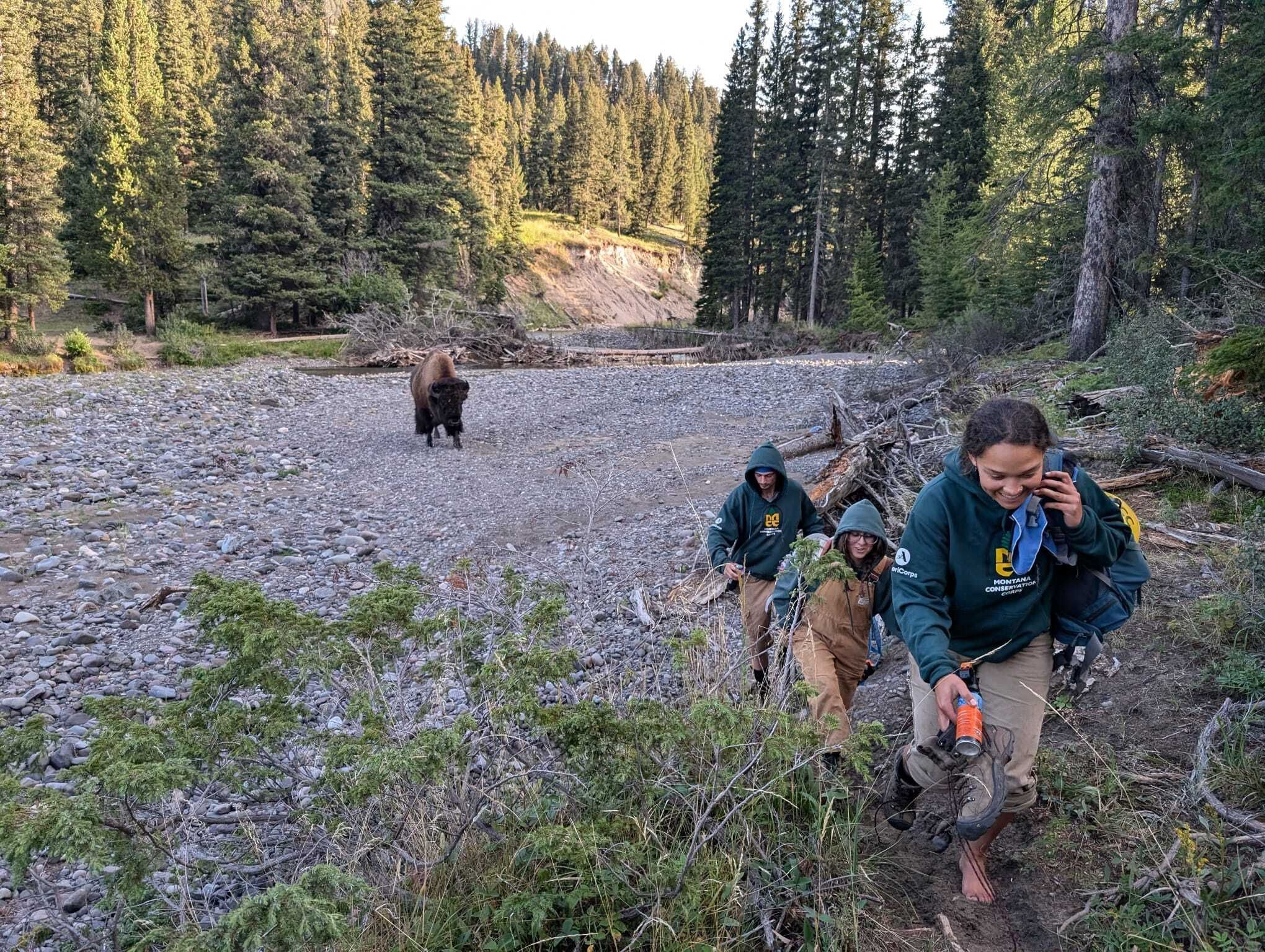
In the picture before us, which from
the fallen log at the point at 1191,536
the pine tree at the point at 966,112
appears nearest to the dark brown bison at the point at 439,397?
the fallen log at the point at 1191,536

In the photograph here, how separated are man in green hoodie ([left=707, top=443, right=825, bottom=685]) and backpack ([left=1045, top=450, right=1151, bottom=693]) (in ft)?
5.62

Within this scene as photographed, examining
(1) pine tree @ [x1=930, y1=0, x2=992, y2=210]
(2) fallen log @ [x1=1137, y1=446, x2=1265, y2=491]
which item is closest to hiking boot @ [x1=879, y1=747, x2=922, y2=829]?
(2) fallen log @ [x1=1137, y1=446, x2=1265, y2=491]

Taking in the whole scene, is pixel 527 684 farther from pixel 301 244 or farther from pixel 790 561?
pixel 301 244

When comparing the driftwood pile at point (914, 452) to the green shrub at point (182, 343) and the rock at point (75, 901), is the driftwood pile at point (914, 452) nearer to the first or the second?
the rock at point (75, 901)

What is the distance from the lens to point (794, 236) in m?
40.0

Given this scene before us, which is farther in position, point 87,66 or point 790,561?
point 87,66

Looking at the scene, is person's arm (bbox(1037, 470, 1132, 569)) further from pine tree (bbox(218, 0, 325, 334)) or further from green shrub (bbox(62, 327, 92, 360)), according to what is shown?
pine tree (bbox(218, 0, 325, 334))

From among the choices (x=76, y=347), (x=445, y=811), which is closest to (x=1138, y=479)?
(x=445, y=811)

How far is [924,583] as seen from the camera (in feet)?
8.98

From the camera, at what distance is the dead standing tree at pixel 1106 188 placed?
12562 millimetres

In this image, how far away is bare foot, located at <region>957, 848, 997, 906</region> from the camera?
2730mm

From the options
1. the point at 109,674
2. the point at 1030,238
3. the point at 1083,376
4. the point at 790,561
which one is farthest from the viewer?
the point at 1030,238

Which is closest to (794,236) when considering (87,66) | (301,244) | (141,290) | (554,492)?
(301,244)

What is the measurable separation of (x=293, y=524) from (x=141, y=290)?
83.2 feet
